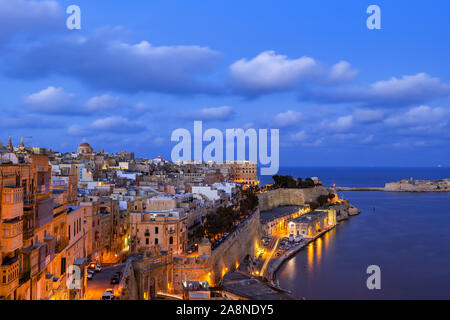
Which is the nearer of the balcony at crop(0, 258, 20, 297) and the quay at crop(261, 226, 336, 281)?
the balcony at crop(0, 258, 20, 297)

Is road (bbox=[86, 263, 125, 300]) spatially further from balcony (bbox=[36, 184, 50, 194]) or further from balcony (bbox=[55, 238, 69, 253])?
balcony (bbox=[36, 184, 50, 194])

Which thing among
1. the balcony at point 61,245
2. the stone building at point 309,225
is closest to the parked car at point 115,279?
the balcony at point 61,245

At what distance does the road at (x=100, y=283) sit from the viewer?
311 inches

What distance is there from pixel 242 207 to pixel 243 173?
22.3 metres

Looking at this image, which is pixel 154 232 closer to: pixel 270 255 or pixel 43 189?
pixel 43 189

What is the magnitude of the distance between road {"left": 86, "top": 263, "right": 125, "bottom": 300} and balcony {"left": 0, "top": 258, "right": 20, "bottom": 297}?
2546mm

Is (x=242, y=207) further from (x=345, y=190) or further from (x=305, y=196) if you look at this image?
(x=345, y=190)

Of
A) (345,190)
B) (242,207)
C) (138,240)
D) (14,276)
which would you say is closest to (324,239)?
(242,207)

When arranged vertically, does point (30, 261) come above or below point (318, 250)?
above

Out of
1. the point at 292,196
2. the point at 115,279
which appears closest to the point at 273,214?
the point at 292,196

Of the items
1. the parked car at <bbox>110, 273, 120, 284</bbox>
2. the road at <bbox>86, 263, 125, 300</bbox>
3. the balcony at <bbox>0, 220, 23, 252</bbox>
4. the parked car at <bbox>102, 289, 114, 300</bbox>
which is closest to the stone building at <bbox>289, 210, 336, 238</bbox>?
the road at <bbox>86, 263, 125, 300</bbox>

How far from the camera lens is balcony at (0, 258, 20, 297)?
4922 mm

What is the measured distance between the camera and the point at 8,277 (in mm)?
4992

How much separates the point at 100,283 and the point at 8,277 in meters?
3.91
